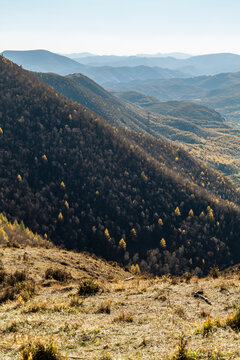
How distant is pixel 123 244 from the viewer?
107625 millimetres

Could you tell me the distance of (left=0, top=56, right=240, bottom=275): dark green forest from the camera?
108 metres

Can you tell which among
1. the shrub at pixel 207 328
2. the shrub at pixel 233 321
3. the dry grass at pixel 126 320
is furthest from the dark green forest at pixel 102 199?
the shrub at pixel 207 328

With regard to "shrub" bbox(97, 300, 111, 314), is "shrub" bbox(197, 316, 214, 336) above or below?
above

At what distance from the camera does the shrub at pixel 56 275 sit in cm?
2827

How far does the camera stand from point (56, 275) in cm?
2870

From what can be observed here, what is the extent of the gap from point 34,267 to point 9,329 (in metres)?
14.8

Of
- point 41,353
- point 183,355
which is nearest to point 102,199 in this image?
point 41,353

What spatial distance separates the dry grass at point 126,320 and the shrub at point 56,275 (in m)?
0.68

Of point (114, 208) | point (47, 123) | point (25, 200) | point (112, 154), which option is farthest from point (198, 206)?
point (47, 123)

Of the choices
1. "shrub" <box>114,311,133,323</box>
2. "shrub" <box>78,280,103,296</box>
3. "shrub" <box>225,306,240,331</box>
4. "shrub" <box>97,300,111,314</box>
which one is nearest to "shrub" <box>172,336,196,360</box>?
"shrub" <box>225,306,240,331</box>

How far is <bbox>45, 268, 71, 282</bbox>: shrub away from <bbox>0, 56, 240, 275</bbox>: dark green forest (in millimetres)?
74195

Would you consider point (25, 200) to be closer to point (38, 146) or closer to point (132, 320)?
point (38, 146)

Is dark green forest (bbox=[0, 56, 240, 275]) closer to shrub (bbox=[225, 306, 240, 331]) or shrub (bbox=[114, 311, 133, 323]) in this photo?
shrub (bbox=[114, 311, 133, 323])

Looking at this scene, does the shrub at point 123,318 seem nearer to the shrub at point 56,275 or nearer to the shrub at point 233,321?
the shrub at point 233,321
